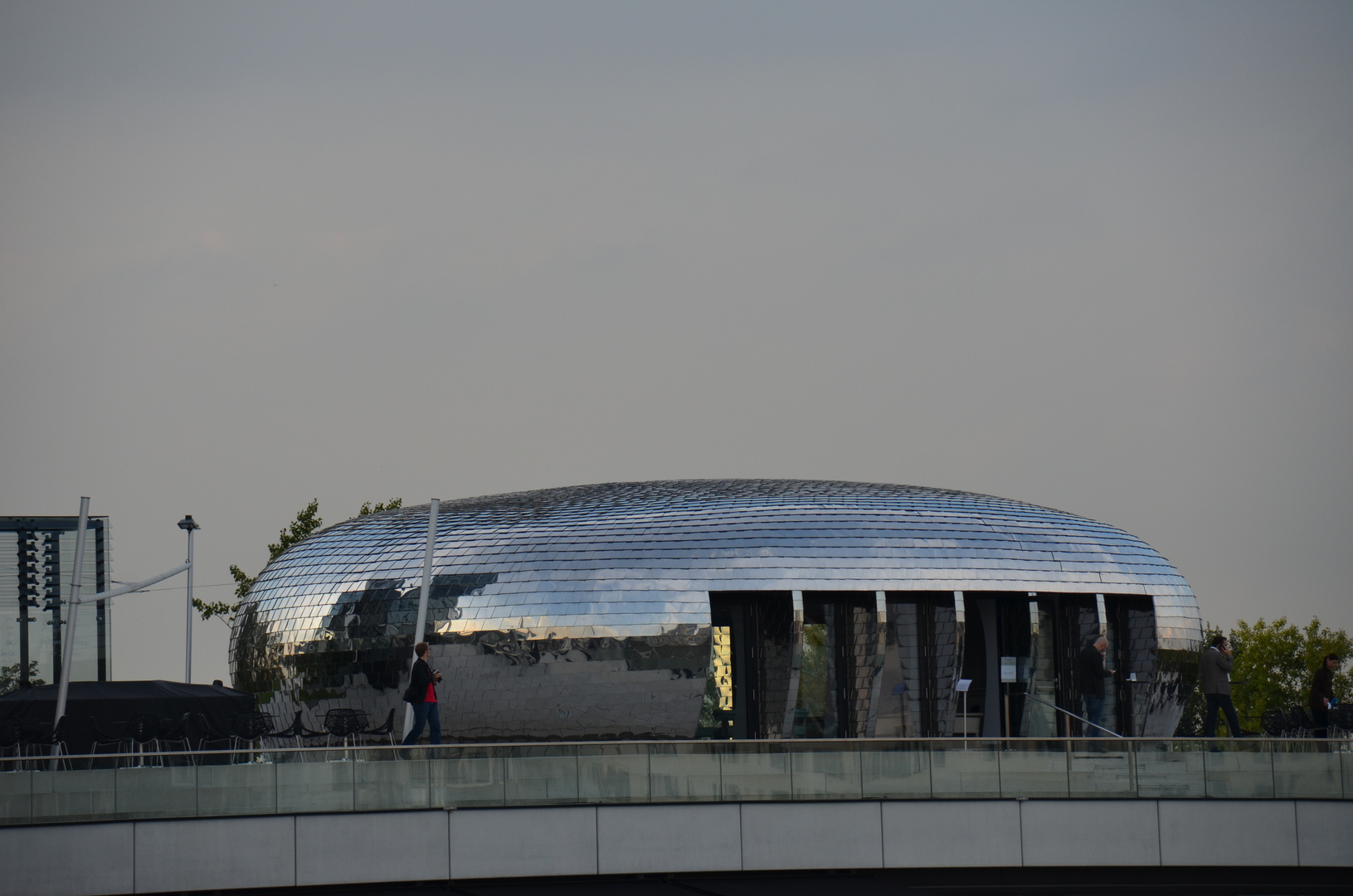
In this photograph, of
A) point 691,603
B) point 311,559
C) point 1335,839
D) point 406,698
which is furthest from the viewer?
point 311,559

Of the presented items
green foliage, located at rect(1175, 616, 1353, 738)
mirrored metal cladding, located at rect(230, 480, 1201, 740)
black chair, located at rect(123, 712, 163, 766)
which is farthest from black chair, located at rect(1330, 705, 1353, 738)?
green foliage, located at rect(1175, 616, 1353, 738)

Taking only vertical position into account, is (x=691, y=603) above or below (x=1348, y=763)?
above

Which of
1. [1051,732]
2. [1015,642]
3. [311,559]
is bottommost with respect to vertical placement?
[1051,732]

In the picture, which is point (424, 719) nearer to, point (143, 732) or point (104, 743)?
point (143, 732)

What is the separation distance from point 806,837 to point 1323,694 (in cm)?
778

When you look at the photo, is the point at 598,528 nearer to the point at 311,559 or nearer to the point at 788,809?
the point at 311,559

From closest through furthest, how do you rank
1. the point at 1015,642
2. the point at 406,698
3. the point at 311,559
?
the point at 406,698 → the point at 1015,642 → the point at 311,559

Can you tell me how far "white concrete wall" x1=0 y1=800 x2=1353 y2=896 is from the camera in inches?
682

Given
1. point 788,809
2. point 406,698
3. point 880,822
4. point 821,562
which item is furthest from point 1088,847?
point 821,562

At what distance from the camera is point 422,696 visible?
19.9 meters

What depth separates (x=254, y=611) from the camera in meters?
34.6

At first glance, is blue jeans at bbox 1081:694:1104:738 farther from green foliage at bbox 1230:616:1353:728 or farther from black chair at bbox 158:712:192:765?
green foliage at bbox 1230:616:1353:728

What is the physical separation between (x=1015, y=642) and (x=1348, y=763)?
46.3 feet

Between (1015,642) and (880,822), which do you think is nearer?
(880,822)
